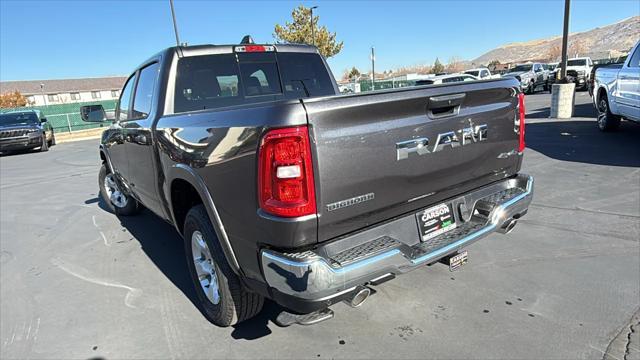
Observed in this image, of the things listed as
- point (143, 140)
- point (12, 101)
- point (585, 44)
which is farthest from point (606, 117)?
point (585, 44)

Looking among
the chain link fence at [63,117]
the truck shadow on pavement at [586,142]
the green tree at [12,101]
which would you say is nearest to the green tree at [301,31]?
the chain link fence at [63,117]

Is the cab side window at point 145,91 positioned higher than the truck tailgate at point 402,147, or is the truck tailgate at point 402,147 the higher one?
the cab side window at point 145,91

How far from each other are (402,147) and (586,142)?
785 centimetres

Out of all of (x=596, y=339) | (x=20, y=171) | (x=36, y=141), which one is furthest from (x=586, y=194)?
(x=36, y=141)

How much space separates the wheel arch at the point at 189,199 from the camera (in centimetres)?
247

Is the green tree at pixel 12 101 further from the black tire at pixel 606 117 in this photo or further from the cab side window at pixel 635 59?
the cab side window at pixel 635 59

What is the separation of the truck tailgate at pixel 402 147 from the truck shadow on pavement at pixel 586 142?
16.8 ft

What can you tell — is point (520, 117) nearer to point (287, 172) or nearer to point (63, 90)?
point (287, 172)

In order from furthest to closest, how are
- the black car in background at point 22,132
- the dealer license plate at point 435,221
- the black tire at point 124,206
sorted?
the black car in background at point 22,132 < the black tire at point 124,206 < the dealer license plate at point 435,221

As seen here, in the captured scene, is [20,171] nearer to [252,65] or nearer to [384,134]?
[252,65]

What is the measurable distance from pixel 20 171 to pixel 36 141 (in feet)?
17.9

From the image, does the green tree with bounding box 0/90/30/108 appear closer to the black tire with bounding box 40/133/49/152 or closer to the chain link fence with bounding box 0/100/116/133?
the chain link fence with bounding box 0/100/116/133

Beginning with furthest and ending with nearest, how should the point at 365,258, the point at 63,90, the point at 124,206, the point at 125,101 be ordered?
the point at 63,90 < the point at 124,206 < the point at 125,101 < the point at 365,258

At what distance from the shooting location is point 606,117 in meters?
8.91
